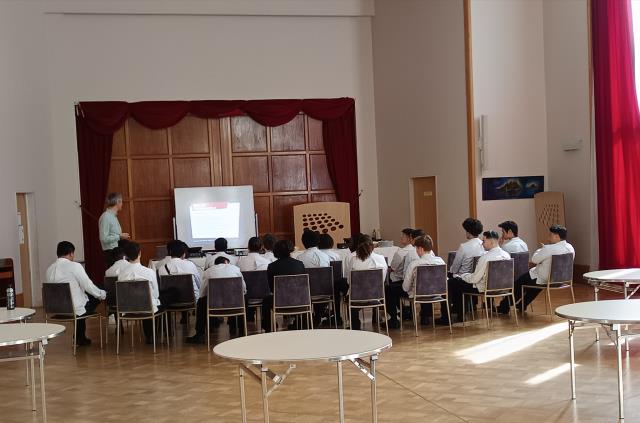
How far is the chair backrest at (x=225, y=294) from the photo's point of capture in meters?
8.68

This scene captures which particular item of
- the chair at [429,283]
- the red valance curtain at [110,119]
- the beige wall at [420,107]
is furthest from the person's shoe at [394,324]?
the red valance curtain at [110,119]

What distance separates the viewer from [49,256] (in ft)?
47.2

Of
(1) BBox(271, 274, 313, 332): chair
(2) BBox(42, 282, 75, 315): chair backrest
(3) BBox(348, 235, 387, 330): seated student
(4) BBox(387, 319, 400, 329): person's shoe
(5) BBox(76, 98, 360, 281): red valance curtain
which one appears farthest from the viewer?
(5) BBox(76, 98, 360, 281): red valance curtain

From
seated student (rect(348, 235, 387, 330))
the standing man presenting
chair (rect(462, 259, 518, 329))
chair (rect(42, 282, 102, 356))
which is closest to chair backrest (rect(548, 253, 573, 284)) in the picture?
chair (rect(462, 259, 518, 329))

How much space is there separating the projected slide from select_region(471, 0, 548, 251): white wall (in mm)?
4735

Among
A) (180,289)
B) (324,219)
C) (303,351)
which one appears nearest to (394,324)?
(180,289)

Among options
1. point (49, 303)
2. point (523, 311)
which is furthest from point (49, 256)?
point (523, 311)

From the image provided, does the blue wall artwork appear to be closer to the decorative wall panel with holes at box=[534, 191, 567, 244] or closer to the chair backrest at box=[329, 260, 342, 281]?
the decorative wall panel with holes at box=[534, 191, 567, 244]

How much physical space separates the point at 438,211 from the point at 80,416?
9376 millimetres

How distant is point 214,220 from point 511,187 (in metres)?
5.57

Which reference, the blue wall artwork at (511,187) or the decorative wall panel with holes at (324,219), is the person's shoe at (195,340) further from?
the decorative wall panel with holes at (324,219)

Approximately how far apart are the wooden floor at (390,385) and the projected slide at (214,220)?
6004mm

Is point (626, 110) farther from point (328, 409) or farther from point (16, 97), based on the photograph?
point (16, 97)

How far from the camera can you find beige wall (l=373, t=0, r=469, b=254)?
13.9 m
